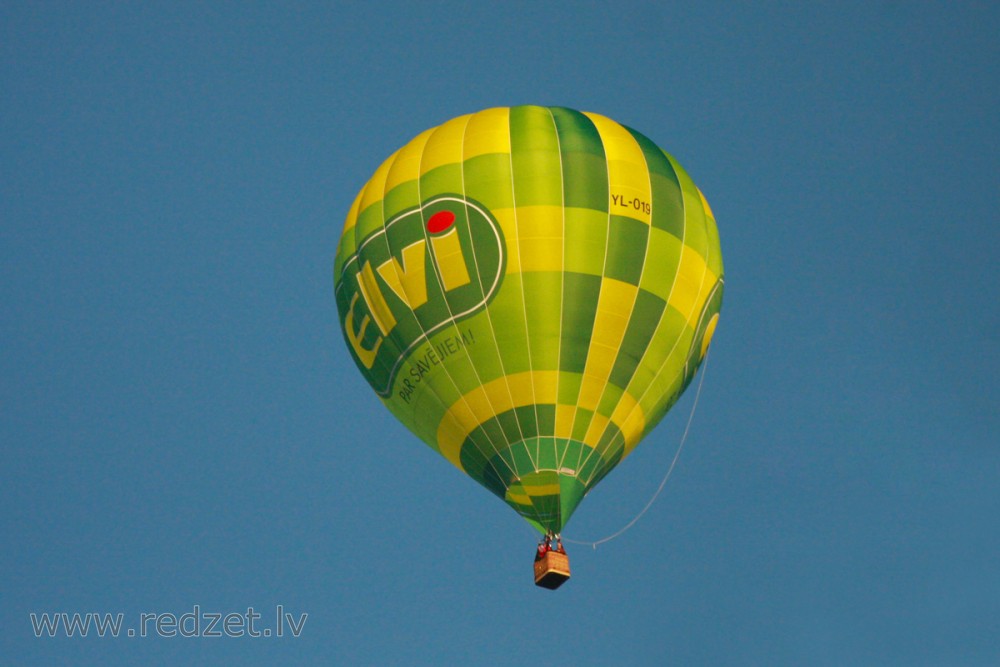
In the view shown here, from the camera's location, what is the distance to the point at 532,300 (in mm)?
24562

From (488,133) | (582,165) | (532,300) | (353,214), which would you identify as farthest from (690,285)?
(353,214)

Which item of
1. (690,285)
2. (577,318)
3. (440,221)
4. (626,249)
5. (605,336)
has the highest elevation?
(440,221)

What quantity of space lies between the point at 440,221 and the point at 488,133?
5.87 feet

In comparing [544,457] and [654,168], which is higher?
[654,168]

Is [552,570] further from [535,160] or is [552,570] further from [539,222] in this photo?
[535,160]

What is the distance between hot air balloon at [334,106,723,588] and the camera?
2450 cm

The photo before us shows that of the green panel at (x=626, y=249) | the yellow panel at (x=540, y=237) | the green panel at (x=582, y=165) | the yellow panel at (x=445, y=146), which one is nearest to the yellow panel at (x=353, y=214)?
the yellow panel at (x=445, y=146)

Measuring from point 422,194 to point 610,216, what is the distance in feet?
9.35

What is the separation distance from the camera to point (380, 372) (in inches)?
1020

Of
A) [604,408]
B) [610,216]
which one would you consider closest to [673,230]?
[610,216]

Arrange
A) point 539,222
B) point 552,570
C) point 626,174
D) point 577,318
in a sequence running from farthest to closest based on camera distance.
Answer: point 626,174 → point 539,222 → point 577,318 → point 552,570

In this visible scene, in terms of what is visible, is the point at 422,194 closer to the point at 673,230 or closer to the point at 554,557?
the point at 673,230

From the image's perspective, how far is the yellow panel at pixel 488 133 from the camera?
25.7 meters

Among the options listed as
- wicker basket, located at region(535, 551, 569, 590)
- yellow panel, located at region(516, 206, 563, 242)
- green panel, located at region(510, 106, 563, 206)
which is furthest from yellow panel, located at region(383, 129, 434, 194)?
wicker basket, located at region(535, 551, 569, 590)
